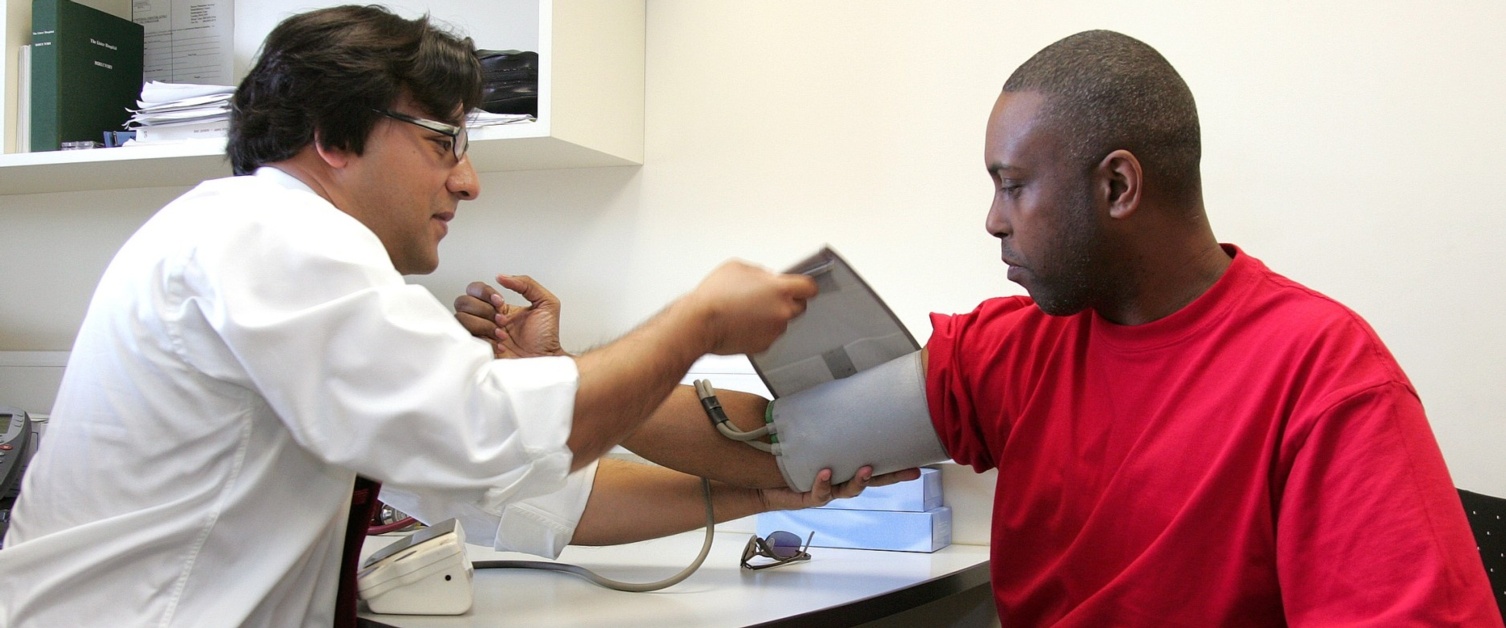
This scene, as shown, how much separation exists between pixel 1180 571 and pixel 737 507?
24.1 inches

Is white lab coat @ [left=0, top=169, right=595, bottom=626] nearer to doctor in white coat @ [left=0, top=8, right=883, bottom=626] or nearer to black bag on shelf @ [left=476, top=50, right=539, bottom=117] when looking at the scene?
doctor in white coat @ [left=0, top=8, right=883, bottom=626]

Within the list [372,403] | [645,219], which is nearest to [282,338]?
[372,403]

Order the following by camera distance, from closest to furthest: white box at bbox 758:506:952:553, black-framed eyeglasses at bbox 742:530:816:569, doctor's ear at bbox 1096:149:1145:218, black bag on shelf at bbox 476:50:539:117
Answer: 1. doctor's ear at bbox 1096:149:1145:218
2. black-framed eyeglasses at bbox 742:530:816:569
3. white box at bbox 758:506:952:553
4. black bag on shelf at bbox 476:50:539:117

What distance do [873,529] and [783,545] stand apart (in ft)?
0.70

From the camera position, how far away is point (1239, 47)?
172cm

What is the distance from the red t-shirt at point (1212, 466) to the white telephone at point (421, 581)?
59cm

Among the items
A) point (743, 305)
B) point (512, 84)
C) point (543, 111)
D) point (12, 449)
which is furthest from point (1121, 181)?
point (12, 449)

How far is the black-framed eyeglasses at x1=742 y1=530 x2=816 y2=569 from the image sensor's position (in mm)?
1542

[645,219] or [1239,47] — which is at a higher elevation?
[1239,47]

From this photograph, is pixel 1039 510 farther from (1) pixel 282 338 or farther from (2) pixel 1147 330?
(1) pixel 282 338

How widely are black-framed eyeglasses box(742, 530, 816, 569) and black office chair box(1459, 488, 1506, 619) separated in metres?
0.81

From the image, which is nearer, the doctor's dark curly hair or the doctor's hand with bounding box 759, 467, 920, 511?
the doctor's dark curly hair

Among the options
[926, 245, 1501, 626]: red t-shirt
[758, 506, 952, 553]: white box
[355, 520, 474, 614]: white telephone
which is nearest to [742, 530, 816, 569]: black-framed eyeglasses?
[758, 506, 952, 553]: white box

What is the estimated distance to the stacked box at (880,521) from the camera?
1715 millimetres
